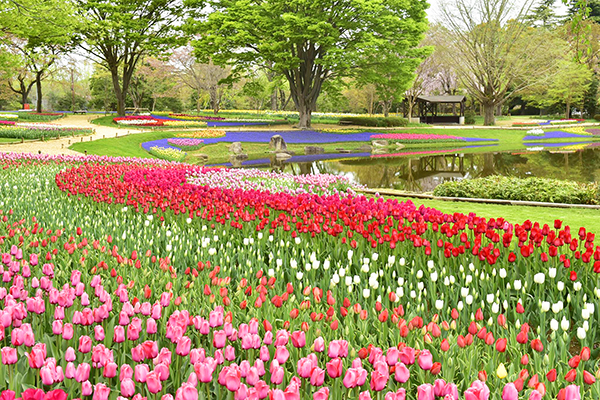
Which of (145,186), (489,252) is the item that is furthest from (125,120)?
(489,252)

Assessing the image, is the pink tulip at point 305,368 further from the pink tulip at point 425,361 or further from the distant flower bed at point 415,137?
the distant flower bed at point 415,137

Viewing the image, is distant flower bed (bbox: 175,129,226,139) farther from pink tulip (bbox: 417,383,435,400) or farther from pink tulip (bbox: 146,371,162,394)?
pink tulip (bbox: 417,383,435,400)

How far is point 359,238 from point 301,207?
1.04 metres

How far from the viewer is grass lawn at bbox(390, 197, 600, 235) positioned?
8.44 m

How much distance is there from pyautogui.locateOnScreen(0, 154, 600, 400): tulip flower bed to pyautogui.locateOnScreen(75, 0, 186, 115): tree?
115ft

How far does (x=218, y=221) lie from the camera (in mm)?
6188

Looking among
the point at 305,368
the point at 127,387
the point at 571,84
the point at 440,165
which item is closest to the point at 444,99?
the point at 571,84

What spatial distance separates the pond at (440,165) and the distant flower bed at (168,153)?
10.3ft

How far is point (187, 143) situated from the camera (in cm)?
2822

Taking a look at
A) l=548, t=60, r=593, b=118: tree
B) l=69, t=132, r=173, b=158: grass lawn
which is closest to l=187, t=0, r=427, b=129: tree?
l=69, t=132, r=173, b=158: grass lawn

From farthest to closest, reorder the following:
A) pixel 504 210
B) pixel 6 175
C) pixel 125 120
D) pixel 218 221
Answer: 1. pixel 125 120
2. pixel 6 175
3. pixel 504 210
4. pixel 218 221

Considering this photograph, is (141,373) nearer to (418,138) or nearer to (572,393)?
(572,393)

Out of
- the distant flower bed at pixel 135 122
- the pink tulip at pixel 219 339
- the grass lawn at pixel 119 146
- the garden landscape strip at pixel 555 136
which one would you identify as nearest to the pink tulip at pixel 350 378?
the pink tulip at pixel 219 339

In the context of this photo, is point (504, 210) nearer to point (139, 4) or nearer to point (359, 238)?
point (359, 238)
